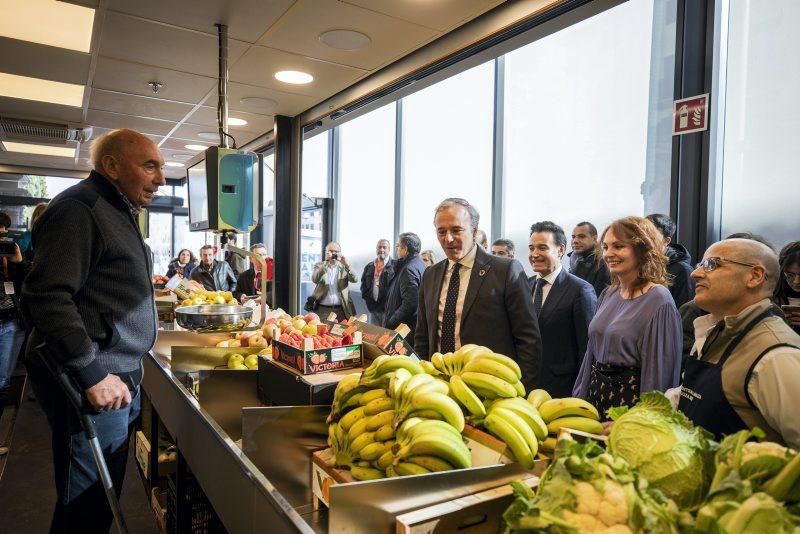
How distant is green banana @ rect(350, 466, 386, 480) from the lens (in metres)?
1.23

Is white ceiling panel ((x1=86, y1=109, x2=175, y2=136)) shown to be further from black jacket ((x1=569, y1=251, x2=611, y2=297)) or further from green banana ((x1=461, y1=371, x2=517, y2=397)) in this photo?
green banana ((x1=461, y1=371, x2=517, y2=397))

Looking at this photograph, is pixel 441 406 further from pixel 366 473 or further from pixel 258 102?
pixel 258 102

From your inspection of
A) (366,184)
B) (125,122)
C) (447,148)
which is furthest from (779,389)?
(366,184)

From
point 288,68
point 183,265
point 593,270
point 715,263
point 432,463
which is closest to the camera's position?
point 432,463

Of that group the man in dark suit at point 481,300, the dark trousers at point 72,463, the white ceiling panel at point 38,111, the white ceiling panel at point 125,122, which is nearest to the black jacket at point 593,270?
the man in dark suit at point 481,300

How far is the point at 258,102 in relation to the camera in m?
5.29

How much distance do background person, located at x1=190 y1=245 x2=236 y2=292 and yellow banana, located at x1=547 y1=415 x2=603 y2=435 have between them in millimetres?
6835

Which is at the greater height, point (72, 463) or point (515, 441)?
point (515, 441)

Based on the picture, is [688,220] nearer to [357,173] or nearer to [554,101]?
[554,101]

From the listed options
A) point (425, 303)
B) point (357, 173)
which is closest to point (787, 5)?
point (425, 303)

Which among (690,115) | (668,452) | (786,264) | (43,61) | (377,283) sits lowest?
(377,283)

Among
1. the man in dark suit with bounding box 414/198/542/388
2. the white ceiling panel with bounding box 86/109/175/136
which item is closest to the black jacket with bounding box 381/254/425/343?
the man in dark suit with bounding box 414/198/542/388

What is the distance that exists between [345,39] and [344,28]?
0.61ft

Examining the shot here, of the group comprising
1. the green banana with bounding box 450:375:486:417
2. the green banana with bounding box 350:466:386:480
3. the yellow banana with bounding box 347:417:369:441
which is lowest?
the green banana with bounding box 350:466:386:480
